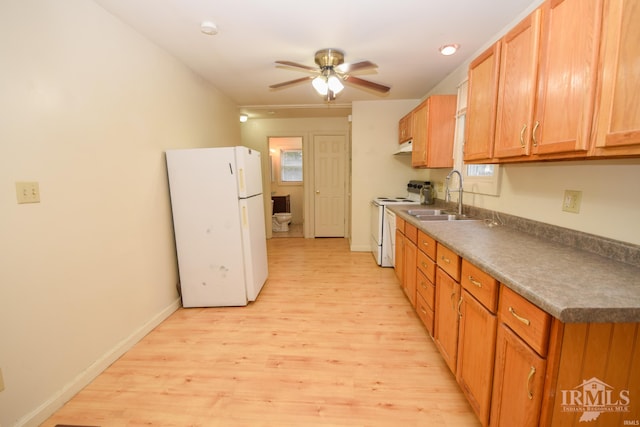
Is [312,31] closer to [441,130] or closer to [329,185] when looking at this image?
[441,130]

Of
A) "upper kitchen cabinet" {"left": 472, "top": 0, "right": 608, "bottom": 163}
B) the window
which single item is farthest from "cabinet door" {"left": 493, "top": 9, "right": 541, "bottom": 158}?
the window

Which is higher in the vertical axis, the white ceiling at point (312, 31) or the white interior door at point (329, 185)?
the white ceiling at point (312, 31)

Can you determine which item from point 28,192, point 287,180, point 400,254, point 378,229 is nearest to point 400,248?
point 400,254

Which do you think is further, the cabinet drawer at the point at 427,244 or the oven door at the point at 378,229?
the oven door at the point at 378,229

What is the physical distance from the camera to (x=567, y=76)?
45.8 inches

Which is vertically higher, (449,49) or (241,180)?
Result: (449,49)

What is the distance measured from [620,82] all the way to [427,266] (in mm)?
1423

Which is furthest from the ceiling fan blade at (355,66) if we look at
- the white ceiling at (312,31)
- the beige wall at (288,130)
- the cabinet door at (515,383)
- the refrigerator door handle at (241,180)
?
the beige wall at (288,130)

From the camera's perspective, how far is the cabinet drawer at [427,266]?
192cm

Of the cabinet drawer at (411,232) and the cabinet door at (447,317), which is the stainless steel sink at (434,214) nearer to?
the cabinet drawer at (411,232)

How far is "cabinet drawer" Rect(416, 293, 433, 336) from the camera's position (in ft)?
6.50

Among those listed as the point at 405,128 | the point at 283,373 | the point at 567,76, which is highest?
the point at 405,128

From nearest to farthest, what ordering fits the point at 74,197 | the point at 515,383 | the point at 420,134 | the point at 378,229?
the point at 515,383 → the point at 74,197 → the point at 420,134 → the point at 378,229

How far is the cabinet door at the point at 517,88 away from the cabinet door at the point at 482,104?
46mm
